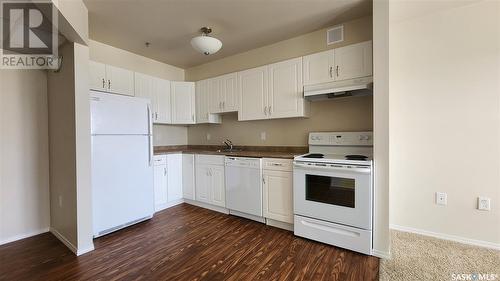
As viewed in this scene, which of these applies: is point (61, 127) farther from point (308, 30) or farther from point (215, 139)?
point (308, 30)

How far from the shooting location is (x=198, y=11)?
2416 mm

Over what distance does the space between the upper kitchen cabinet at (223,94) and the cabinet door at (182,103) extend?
446mm

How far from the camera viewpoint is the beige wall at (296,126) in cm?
269

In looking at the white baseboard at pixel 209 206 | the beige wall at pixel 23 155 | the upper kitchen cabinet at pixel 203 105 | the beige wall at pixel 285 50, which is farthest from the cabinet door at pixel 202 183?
the beige wall at pixel 23 155

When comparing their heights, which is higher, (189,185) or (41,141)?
(41,141)

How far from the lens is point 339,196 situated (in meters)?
2.26

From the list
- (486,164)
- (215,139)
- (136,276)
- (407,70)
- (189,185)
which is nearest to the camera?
(136,276)

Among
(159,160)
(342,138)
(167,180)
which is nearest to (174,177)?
(167,180)

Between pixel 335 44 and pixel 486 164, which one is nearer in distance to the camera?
pixel 486 164

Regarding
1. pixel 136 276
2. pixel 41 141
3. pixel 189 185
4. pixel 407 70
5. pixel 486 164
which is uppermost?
pixel 407 70

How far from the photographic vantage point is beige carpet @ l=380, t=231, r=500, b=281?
180cm

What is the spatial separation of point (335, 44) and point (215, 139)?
2537 millimetres

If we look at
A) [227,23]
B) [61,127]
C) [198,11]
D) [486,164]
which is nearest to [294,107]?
[227,23]
